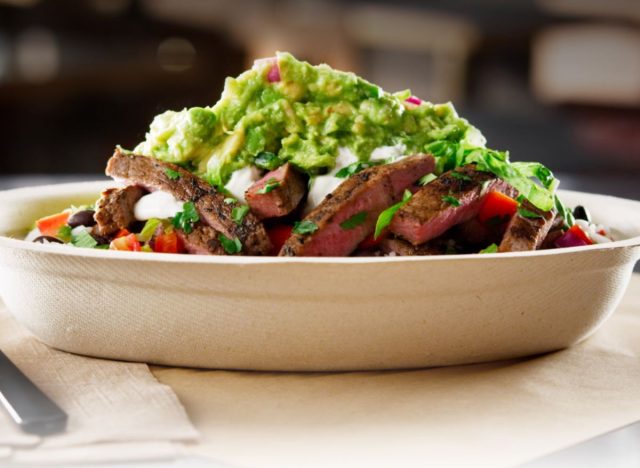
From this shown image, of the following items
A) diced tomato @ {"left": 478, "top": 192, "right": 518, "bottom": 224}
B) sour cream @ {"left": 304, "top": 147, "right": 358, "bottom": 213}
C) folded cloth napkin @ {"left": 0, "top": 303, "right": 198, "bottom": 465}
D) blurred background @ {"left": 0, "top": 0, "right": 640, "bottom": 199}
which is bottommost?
folded cloth napkin @ {"left": 0, "top": 303, "right": 198, "bottom": 465}

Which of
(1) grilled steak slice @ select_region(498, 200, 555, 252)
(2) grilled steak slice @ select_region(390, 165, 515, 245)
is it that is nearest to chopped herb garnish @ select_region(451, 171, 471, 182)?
(2) grilled steak slice @ select_region(390, 165, 515, 245)

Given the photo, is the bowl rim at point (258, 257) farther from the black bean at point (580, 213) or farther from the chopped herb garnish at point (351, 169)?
the black bean at point (580, 213)

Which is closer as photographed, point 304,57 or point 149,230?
point 149,230

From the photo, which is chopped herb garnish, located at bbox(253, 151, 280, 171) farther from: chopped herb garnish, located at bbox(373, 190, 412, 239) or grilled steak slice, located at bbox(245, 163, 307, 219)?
chopped herb garnish, located at bbox(373, 190, 412, 239)

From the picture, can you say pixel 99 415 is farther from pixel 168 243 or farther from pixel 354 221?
pixel 354 221

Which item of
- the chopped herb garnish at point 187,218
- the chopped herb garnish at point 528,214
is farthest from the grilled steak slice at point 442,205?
the chopped herb garnish at point 187,218

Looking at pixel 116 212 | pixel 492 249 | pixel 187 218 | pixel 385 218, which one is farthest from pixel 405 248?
pixel 116 212

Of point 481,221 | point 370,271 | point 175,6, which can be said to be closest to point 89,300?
point 370,271
